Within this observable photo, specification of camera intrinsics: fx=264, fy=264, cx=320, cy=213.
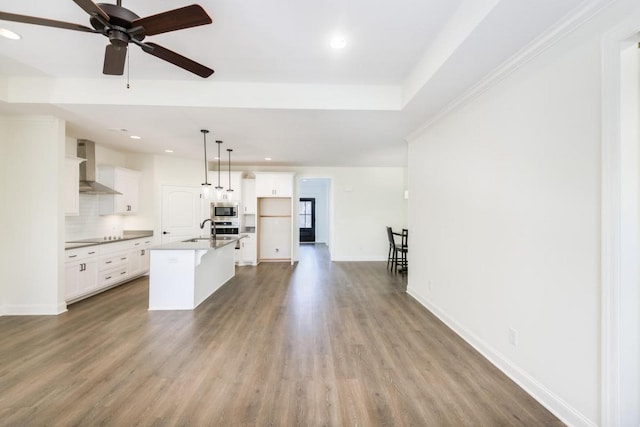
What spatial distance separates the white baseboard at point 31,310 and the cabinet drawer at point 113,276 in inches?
30.1

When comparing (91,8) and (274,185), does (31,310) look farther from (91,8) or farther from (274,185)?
(274,185)

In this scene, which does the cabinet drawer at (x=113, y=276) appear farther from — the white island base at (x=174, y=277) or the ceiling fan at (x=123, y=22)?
the ceiling fan at (x=123, y=22)

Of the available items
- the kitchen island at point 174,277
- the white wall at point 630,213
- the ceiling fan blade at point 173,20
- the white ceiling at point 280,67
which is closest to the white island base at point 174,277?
the kitchen island at point 174,277

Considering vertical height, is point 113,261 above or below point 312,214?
below

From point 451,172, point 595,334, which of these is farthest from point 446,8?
point 595,334

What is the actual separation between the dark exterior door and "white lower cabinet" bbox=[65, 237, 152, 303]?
6558 millimetres

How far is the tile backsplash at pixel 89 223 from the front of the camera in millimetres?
4401

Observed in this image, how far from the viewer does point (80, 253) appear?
12.8 feet

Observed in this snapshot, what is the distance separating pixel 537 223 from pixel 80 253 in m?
5.50

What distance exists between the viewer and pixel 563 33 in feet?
5.59

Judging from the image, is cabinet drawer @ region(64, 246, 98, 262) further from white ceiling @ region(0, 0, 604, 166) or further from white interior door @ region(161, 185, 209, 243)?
white ceiling @ region(0, 0, 604, 166)

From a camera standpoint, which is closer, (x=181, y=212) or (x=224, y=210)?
(x=181, y=212)

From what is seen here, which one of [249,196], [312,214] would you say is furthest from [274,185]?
[312,214]

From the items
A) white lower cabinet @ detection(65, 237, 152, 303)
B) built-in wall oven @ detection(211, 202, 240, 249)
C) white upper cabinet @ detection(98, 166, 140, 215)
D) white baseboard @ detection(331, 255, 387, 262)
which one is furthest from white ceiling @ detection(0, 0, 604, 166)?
white baseboard @ detection(331, 255, 387, 262)
